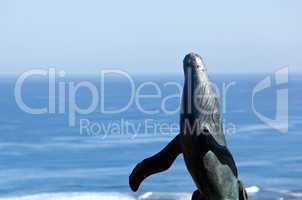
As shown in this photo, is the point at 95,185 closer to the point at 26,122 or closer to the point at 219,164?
the point at 26,122

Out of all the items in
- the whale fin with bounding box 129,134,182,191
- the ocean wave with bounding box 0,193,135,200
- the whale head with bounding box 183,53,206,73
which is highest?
the whale head with bounding box 183,53,206,73

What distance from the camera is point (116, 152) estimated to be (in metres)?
18.1

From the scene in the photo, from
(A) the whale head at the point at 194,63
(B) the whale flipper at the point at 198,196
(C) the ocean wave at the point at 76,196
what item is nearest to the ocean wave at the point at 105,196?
(C) the ocean wave at the point at 76,196

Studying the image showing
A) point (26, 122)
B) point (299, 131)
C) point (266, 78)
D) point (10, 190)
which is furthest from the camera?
point (26, 122)

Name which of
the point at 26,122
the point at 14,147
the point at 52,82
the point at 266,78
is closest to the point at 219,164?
the point at 266,78

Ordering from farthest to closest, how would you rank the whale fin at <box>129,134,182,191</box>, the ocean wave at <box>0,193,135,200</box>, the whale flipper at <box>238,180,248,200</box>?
1. the ocean wave at <box>0,193,135,200</box>
2. the whale fin at <box>129,134,182,191</box>
3. the whale flipper at <box>238,180,248,200</box>

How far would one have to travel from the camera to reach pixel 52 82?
1366cm

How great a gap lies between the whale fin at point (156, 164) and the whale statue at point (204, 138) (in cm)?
25

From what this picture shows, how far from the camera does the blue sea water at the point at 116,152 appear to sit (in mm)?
14641

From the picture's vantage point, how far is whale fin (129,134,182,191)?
484 centimetres

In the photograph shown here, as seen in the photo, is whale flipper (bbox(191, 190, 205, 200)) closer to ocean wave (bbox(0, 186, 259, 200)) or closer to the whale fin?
the whale fin

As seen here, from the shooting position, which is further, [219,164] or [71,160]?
[71,160]

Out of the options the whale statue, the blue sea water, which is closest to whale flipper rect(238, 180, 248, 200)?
the whale statue

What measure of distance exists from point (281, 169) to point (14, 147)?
6.32m
